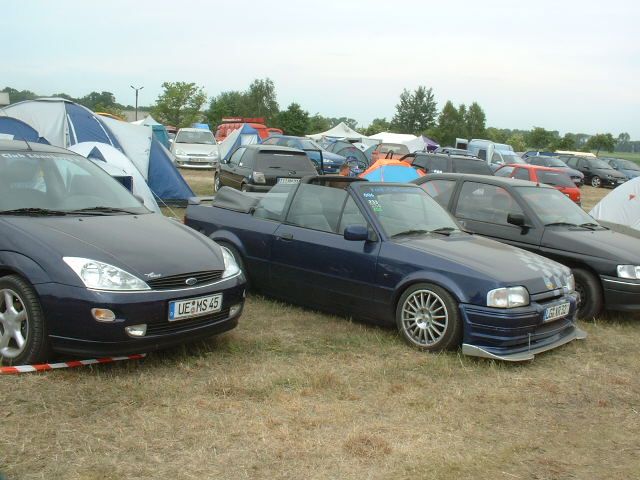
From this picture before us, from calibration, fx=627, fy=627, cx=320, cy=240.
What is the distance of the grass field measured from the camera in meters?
3.36

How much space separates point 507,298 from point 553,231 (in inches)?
98.2

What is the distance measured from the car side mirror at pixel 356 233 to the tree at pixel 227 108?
6563cm

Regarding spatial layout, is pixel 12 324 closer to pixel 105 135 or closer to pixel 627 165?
pixel 105 135

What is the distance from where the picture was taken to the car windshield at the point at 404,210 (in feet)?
19.6

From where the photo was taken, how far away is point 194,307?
453 cm

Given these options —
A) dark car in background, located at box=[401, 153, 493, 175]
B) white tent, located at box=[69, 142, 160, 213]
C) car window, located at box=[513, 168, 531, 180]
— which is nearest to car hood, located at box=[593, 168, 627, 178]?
car window, located at box=[513, 168, 531, 180]

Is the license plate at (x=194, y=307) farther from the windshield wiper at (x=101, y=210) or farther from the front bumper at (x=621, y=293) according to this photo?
the front bumper at (x=621, y=293)

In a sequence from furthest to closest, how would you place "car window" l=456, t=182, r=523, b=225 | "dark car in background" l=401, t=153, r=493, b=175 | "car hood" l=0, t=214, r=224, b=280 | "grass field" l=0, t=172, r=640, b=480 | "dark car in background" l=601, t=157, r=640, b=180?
"dark car in background" l=601, t=157, r=640, b=180
"dark car in background" l=401, t=153, r=493, b=175
"car window" l=456, t=182, r=523, b=225
"car hood" l=0, t=214, r=224, b=280
"grass field" l=0, t=172, r=640, b=480

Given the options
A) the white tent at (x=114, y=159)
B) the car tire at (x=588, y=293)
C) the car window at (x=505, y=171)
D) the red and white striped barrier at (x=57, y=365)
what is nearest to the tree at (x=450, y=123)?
the car window at (x=505, y=171)

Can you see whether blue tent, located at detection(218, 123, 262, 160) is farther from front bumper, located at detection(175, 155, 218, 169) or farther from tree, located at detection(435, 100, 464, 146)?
tree, located at detection(435, 100, 464, 146)

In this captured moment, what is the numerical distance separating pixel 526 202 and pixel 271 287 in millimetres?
3271

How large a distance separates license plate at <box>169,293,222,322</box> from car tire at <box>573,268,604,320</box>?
4.07m

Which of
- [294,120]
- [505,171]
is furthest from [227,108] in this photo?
[505,171]

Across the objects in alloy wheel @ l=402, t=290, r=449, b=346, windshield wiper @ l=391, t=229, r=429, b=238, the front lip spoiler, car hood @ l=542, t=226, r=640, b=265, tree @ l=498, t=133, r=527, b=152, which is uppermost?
tree @ l=498, t=133, r=527, b=152
